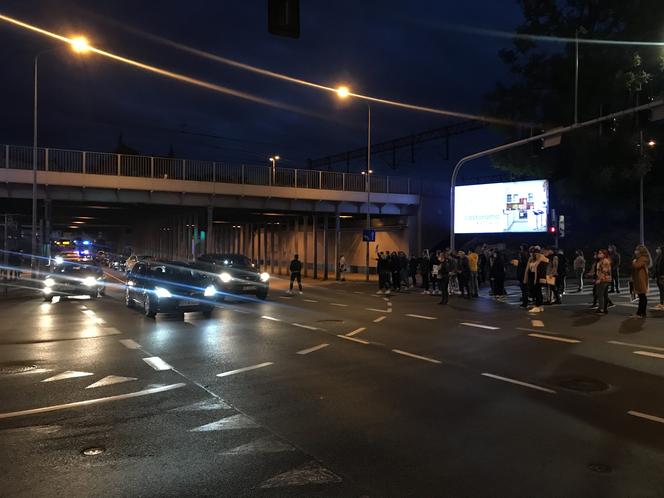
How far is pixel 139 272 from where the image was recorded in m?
16.6

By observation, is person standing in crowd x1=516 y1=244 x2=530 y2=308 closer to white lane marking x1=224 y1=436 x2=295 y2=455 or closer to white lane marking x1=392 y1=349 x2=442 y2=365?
white lane marking x1=392 y1=349 x2=442 y2=365

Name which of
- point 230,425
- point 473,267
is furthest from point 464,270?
point 230,425

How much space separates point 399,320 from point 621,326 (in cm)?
524

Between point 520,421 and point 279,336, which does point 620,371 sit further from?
point 279,336

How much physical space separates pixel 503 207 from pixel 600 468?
30708 mm

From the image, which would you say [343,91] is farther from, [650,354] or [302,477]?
[302,477]

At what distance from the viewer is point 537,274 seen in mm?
16219

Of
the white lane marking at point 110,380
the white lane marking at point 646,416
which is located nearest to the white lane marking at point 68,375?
the white lane marking at point 110,380

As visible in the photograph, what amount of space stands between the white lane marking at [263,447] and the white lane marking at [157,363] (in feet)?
12.5

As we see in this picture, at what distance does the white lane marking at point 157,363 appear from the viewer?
870 cm

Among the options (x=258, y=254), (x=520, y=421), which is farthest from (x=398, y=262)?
(x=258, y=254)

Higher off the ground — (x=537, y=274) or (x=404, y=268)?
(x=537, y=274)

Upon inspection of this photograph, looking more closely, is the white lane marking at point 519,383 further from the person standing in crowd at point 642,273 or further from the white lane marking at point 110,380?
the person standing in crowd at point 642,273

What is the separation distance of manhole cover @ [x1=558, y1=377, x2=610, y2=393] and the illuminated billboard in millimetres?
25213
